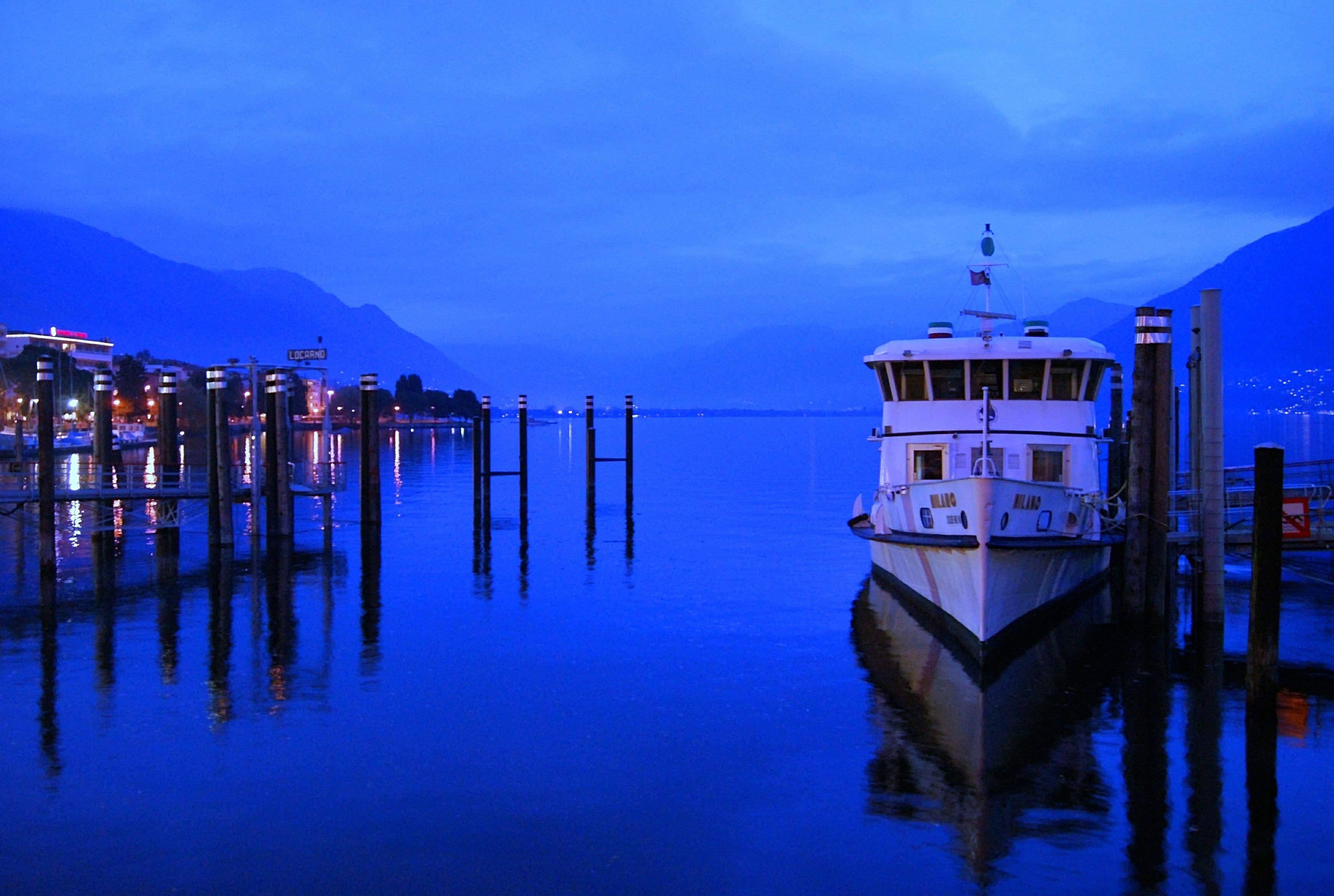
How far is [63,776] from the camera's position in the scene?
13.9 metres

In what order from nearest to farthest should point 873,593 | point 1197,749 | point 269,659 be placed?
point 1197,749 → point 269,659 → point 873,593

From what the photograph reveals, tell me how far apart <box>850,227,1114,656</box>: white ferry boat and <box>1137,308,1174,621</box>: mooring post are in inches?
50.9

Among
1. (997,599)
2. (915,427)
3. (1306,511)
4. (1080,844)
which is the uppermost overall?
(915,427)

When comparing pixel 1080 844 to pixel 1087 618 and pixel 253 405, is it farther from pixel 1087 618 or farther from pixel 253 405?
pixel 253 405

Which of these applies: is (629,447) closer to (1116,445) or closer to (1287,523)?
(1116,445)

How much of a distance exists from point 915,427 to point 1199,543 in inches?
226

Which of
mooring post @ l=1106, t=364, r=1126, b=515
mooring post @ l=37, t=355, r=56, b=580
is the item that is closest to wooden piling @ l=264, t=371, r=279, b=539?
mooring post @ l=37, t=355, r=56, b=580

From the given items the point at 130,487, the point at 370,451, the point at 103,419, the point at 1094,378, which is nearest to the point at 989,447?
the point at 1094,378

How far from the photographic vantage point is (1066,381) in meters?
23.4

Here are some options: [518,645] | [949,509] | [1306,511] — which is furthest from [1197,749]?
[518,645]

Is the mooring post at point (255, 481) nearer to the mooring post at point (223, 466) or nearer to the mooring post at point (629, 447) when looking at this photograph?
the mooring post at point (223, 466)

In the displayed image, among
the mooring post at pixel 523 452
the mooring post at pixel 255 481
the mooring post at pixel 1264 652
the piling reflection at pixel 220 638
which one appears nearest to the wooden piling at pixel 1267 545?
the mooring post at pixel 1264 652

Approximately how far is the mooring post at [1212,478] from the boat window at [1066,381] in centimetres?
316

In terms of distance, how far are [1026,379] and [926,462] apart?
2586mm
